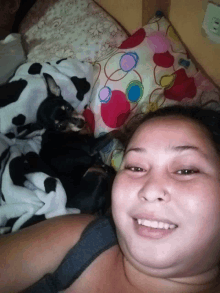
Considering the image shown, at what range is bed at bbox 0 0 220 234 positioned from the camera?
3.68 ft

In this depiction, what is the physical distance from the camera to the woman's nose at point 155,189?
0.65 meters

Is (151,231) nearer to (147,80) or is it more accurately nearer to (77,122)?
(147,80)

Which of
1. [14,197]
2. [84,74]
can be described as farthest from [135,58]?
[14,197]

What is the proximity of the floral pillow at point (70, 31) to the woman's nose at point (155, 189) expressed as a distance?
0.90 m

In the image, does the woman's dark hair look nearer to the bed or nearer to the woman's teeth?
the bed

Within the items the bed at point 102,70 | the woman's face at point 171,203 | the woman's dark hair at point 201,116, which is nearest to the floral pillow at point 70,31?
the bed at point 102,70

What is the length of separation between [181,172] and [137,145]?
0.15 metres

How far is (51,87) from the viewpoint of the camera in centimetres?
137

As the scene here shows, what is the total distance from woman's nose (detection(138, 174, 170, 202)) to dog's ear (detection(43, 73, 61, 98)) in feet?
2.81

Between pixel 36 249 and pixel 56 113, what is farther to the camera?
pixel 56 113

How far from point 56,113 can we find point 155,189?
0.85 m

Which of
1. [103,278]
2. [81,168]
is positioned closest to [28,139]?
[81,168]

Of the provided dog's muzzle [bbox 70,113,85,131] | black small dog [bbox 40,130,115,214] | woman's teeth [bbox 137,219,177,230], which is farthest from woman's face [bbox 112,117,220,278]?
dog's muzzle [bbox 70,113,85,131]

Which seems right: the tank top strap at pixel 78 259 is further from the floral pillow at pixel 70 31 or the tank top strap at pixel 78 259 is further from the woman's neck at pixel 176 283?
the floral pillow at pixel 70 31
